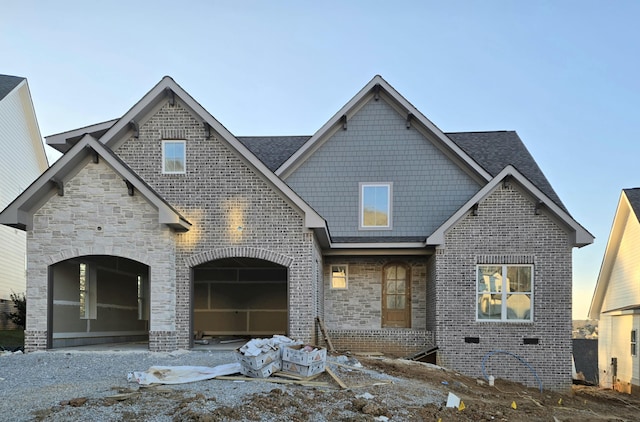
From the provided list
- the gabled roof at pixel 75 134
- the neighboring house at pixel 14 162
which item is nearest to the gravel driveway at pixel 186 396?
the gabled roof at pixel 75 134

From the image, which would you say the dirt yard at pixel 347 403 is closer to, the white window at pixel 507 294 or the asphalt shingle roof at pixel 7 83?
the white window at pixel 507 294

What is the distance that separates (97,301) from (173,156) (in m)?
5.30

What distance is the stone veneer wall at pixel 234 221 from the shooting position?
15.2 metres

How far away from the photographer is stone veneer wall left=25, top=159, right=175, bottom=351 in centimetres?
1426

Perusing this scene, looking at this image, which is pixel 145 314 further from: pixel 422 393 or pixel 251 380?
pixel 422 393

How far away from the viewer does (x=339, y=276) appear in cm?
1939

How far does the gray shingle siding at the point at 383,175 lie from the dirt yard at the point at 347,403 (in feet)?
20.4

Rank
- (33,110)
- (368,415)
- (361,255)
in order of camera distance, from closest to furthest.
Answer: (368,415) → (361,255) → (33,110)

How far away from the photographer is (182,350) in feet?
48.0

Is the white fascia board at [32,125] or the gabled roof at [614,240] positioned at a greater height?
the white fascia board at [32,125]

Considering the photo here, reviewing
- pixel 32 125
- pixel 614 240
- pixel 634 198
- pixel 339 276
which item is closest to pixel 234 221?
pixel 339 276

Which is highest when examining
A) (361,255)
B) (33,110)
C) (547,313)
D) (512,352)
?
(33,110)

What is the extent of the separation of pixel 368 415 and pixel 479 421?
2.13 m

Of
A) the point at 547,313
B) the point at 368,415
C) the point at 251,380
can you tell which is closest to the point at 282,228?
the point at 251,380
